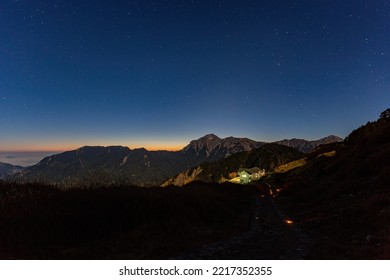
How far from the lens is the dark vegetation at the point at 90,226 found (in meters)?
10.3

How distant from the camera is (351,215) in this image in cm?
1836

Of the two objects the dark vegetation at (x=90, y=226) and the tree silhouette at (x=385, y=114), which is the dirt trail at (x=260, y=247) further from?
the tree silhouette at (x=385, y=114)

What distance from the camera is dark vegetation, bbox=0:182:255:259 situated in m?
10.3

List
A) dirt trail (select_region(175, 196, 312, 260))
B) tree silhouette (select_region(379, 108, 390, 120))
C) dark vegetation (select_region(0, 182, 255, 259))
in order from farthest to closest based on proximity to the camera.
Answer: tree silhouette (select_region(379, 108, 390, 120))
dirt trail (select_region(175, 196, 312, 260))
dark vegetation (select_region(0, 182, 255, 259))

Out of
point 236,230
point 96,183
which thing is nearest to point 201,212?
point 236,230

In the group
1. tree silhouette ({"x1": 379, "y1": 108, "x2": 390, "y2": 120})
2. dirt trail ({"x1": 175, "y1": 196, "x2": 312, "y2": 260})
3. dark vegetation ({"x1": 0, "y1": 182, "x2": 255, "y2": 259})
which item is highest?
tree silhouette ({"x1": 379, "y1": 108, "x2": 390, "y2": 120})

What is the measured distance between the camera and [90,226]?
12.4m

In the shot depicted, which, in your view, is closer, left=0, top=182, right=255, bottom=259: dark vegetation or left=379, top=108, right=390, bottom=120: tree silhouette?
left=0, top=182, right=255, bottom=259: dark vegetation

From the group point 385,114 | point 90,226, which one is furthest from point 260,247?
point 385,114

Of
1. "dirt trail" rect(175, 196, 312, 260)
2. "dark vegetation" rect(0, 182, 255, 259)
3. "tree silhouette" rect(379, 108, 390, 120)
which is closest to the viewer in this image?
"dark vegetation" rect(0, 182, 255, 259)

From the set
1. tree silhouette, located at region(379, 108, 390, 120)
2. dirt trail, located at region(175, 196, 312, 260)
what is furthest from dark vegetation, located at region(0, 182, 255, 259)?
tree silhouette, located at region(379, 108, 390, 120)

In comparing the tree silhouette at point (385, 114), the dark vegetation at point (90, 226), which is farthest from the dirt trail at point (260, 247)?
the tree silhouette at point (385, 114)

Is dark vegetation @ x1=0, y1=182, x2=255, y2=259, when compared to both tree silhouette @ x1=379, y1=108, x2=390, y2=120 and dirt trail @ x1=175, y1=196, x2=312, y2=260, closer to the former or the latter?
dirt trail @ x1=175, y1=196, x2=312, y2=260
